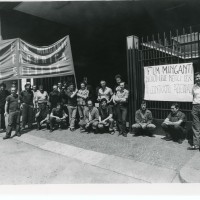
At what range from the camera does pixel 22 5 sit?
32.4 ft

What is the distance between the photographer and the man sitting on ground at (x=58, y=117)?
26.3 ft

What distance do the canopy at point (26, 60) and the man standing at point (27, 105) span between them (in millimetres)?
879

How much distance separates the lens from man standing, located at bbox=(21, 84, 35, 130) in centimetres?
828

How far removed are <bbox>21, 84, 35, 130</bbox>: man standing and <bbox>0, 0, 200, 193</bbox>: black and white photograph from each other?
0.12ft

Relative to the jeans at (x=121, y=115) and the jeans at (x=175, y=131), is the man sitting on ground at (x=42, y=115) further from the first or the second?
the jeans at (x=175, y=131)

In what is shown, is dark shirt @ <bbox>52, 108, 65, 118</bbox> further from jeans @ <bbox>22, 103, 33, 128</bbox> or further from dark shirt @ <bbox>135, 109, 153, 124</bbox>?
dark shirt @ <bbox>135, 109, 153, 124</bbox>

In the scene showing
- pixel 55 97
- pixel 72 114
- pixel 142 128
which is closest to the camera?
pixel 142 128

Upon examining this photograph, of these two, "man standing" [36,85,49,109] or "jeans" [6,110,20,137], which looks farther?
"man standing" [36,85,49,109]

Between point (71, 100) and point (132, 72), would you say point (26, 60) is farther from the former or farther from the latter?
point (132, 72)

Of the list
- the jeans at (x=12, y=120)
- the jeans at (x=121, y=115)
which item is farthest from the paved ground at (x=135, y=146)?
the jeans at (x=12, y=120)

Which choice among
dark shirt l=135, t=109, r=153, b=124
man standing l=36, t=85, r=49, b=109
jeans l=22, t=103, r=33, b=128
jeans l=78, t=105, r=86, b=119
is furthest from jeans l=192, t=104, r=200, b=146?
jeans l=22, t=103, r=33, b=128

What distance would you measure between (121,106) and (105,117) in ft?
2.32

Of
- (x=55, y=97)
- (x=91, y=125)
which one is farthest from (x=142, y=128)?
(x=55, y=97)

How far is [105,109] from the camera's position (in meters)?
7.45
